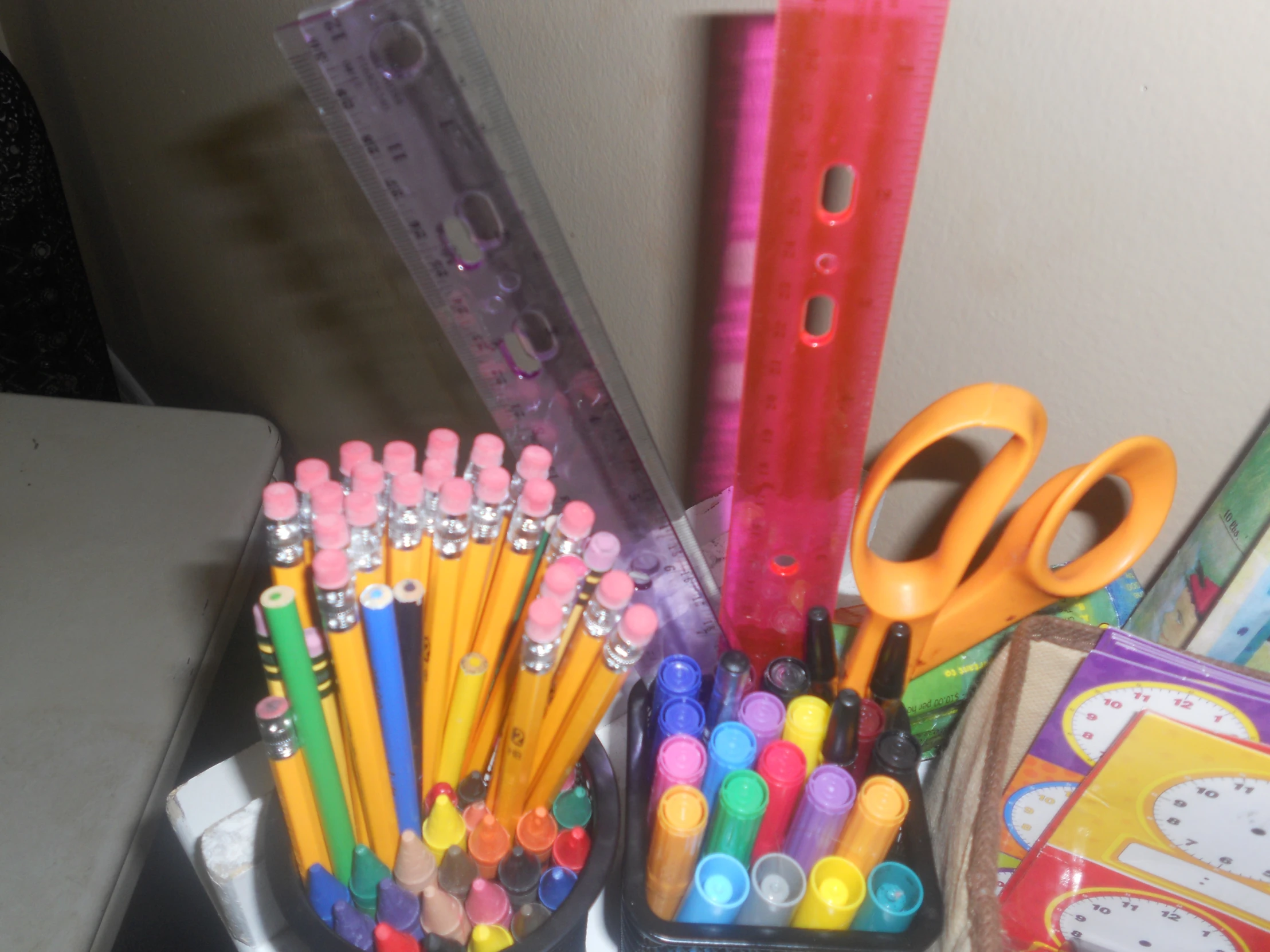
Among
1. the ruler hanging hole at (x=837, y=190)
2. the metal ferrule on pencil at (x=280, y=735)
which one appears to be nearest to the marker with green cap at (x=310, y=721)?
the metal ferrule on pencil at (x=280, y=735)

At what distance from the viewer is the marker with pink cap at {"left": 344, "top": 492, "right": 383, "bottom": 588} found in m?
0.27

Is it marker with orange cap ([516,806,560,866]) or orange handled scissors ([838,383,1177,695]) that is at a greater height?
orange handled scissors ([838,383,1177,695])

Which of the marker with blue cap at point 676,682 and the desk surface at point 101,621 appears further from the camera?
the desk surface at point 101,621

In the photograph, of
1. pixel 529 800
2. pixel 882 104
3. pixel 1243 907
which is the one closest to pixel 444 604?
pixel 529 800

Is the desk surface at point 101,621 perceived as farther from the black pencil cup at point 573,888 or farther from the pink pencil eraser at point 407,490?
the pink pencil eraser at point 407,490

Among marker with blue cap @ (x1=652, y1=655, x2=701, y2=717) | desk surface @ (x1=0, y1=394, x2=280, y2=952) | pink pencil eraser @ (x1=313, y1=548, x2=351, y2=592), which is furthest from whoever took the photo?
desk surface @ (x1=0, y1=394, x2=280, y2=952)

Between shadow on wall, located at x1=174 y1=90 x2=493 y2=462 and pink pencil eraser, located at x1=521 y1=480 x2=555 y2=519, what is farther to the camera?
shadow on wall, located at x1=174 y1=90 x2=493 y2=462

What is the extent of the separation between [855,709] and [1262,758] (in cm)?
13

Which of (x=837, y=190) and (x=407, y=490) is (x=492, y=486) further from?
(x=837, y=190)

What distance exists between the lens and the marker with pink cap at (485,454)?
299 millimetres

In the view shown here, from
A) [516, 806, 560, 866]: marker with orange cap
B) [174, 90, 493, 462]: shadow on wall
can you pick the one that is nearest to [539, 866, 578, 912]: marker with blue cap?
[516, 806, 560, 866]: marker with orange cap

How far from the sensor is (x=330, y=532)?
0.83 ft

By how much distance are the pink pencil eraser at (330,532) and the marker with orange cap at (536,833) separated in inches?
5.9

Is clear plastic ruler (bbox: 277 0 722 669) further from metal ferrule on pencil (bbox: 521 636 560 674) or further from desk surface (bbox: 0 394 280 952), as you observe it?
desk surface (bbox: 0 394 280 952)
